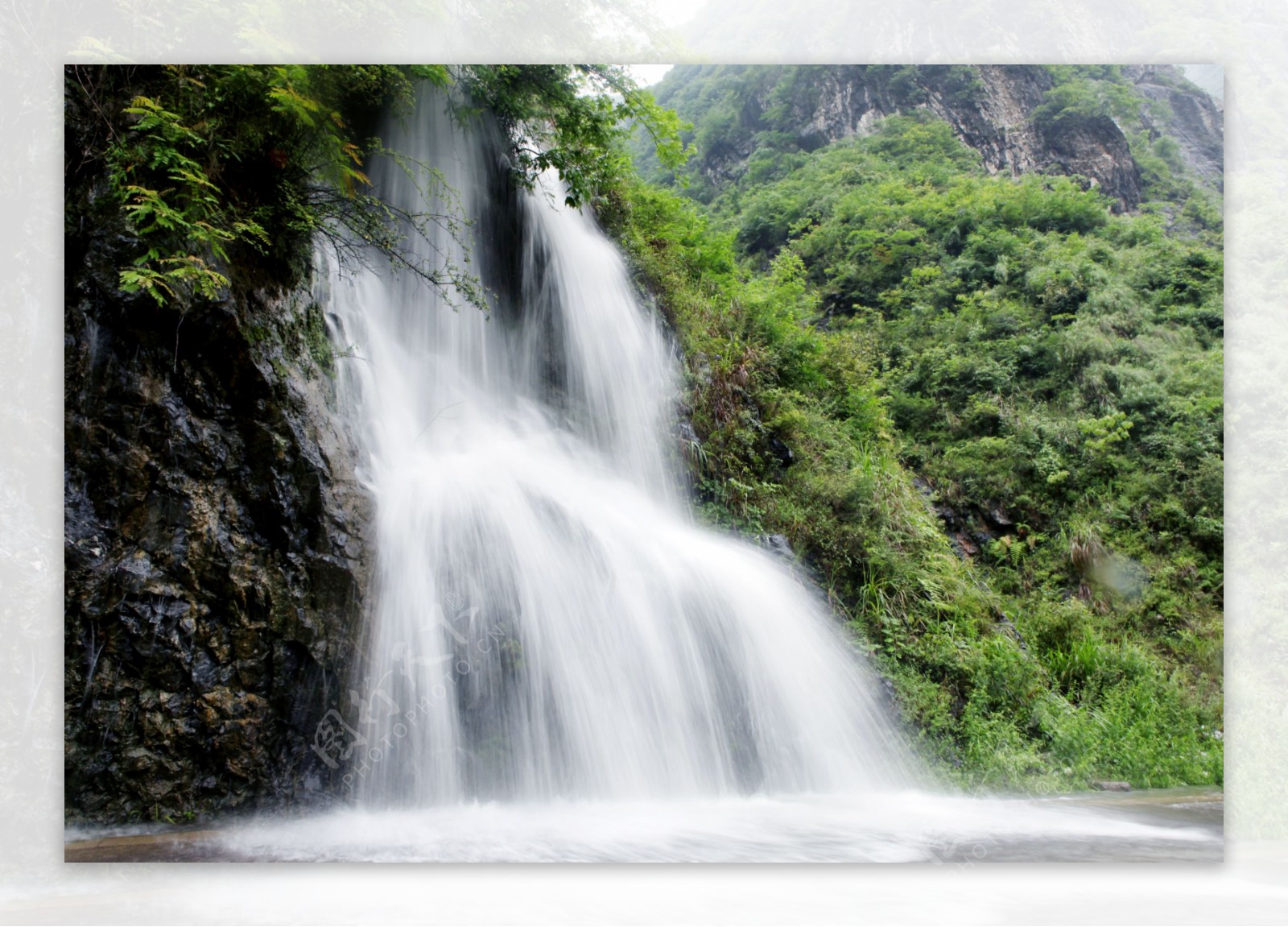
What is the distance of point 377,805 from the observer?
3.37m

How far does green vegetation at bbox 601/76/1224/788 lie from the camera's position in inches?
157

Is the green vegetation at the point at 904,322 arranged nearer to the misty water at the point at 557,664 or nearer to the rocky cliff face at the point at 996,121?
the rocky cliff face at the point at 996,121

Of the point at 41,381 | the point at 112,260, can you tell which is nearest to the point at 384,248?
the point at 112,260

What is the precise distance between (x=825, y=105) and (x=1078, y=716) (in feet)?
12.5

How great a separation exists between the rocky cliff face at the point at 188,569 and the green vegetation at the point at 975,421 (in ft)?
7.03

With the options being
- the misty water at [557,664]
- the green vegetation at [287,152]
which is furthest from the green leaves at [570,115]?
the misty water at [557,664]

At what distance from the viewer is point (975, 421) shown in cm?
533

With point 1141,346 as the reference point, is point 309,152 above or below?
above

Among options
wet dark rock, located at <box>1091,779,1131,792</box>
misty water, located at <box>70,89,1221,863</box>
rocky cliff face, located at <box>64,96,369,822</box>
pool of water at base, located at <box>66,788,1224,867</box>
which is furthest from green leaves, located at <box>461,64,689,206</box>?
wet dark rock, located at <box>1091,779,1131,792</box>

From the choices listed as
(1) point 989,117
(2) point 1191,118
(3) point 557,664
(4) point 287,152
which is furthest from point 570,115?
(2) point 1191,118

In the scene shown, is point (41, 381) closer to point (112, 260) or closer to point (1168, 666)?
point (112, 260)

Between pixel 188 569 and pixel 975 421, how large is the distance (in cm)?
460

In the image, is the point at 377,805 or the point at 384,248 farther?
the point at 384,248

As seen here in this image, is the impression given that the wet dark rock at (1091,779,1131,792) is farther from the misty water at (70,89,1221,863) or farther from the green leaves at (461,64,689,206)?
the green leaves at (461,64,689,206)
